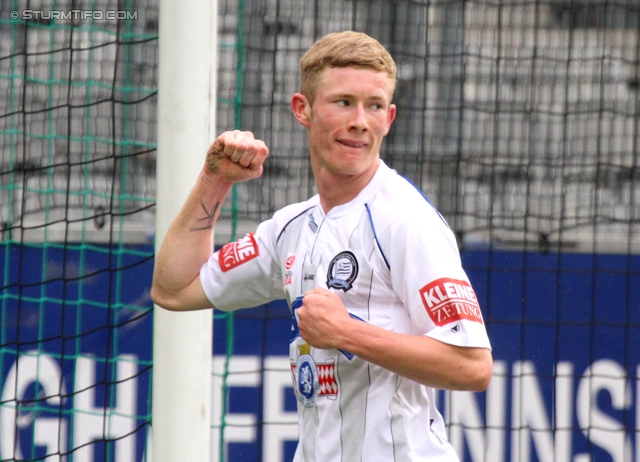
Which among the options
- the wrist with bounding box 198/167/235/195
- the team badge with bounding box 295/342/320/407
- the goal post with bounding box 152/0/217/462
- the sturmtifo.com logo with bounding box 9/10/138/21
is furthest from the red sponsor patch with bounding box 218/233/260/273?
the sturmtifo.com logo with bounding box 9/10/138/21

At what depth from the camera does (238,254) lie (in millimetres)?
2219

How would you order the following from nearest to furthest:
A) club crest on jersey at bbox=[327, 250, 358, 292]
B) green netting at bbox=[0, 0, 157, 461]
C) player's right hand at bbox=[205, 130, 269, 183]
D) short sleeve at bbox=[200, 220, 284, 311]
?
1. club crest on jersey at bbox=[327, 250, 358, 292]
2. player's right hand at bbox=[205, 130, 269, 183]
3. short sleeve at bbox=[200, 220, 284, 311]
4. green netting at bbox=[0, 0, 157, 461]

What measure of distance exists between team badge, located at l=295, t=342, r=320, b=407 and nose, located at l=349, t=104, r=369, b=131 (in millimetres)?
498

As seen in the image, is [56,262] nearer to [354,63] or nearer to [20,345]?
[20,345]

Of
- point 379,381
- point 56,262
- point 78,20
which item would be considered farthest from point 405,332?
point 78,20

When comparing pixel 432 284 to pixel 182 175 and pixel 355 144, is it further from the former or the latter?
pixel 182 175

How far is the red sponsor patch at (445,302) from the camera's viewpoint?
1709 millimetres

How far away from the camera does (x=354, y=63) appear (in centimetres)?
187

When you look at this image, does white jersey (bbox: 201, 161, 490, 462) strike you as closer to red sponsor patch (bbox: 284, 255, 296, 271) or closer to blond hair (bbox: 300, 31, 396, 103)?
red sponsor patch (bbox: 284, 255, 296, 271)

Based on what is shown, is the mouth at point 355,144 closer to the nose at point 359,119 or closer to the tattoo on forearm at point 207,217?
the nose at point 359,119

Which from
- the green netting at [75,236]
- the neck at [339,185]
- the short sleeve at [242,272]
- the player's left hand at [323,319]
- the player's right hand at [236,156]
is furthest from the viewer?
the green netting at [75,236]

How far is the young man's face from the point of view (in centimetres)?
187

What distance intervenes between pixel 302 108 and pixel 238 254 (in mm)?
449

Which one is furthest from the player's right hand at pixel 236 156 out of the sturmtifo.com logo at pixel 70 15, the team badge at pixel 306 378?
the sturmtifo.com logo at pixel 70 15
